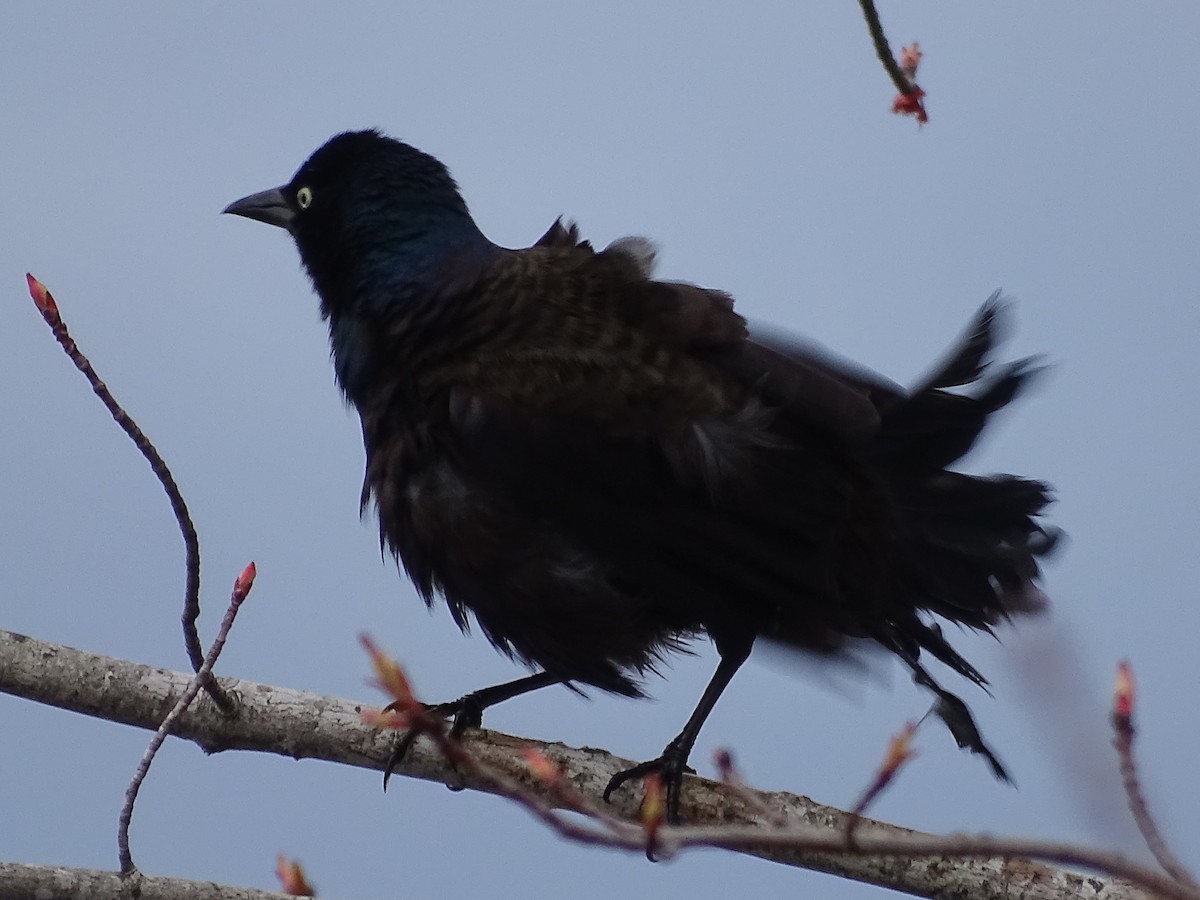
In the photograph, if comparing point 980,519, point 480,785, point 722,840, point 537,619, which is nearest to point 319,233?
point 537,619

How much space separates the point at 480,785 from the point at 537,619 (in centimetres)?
32

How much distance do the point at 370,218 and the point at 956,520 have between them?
1.37 m

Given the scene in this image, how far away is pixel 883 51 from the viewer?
7.21 ft

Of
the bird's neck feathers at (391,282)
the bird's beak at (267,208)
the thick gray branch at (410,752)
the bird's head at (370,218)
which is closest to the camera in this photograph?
the thick gray branch at (410,752)

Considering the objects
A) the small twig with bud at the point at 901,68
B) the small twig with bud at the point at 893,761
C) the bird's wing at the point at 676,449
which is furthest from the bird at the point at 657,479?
the small twig with bud at the point at 893,761

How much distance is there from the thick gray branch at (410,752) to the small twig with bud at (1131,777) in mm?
1109

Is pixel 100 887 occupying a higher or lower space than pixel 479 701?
lower

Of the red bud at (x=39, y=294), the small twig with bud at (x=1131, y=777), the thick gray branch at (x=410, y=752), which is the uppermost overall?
the small twig with bud at (x=1131, y=777)

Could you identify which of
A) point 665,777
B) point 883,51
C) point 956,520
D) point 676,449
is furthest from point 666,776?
point 883,51

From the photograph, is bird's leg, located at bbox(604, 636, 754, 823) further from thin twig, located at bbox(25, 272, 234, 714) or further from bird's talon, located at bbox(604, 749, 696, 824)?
thin twig, located at bbox(25, 272, 234, 714)

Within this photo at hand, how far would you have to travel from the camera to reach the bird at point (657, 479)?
2.60 m

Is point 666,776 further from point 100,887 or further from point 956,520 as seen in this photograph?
point 100,887

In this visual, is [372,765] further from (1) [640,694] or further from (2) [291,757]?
(1) [640,694]

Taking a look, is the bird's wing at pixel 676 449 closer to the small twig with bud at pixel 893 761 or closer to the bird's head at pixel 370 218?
the bird's head at pixel 370 218
